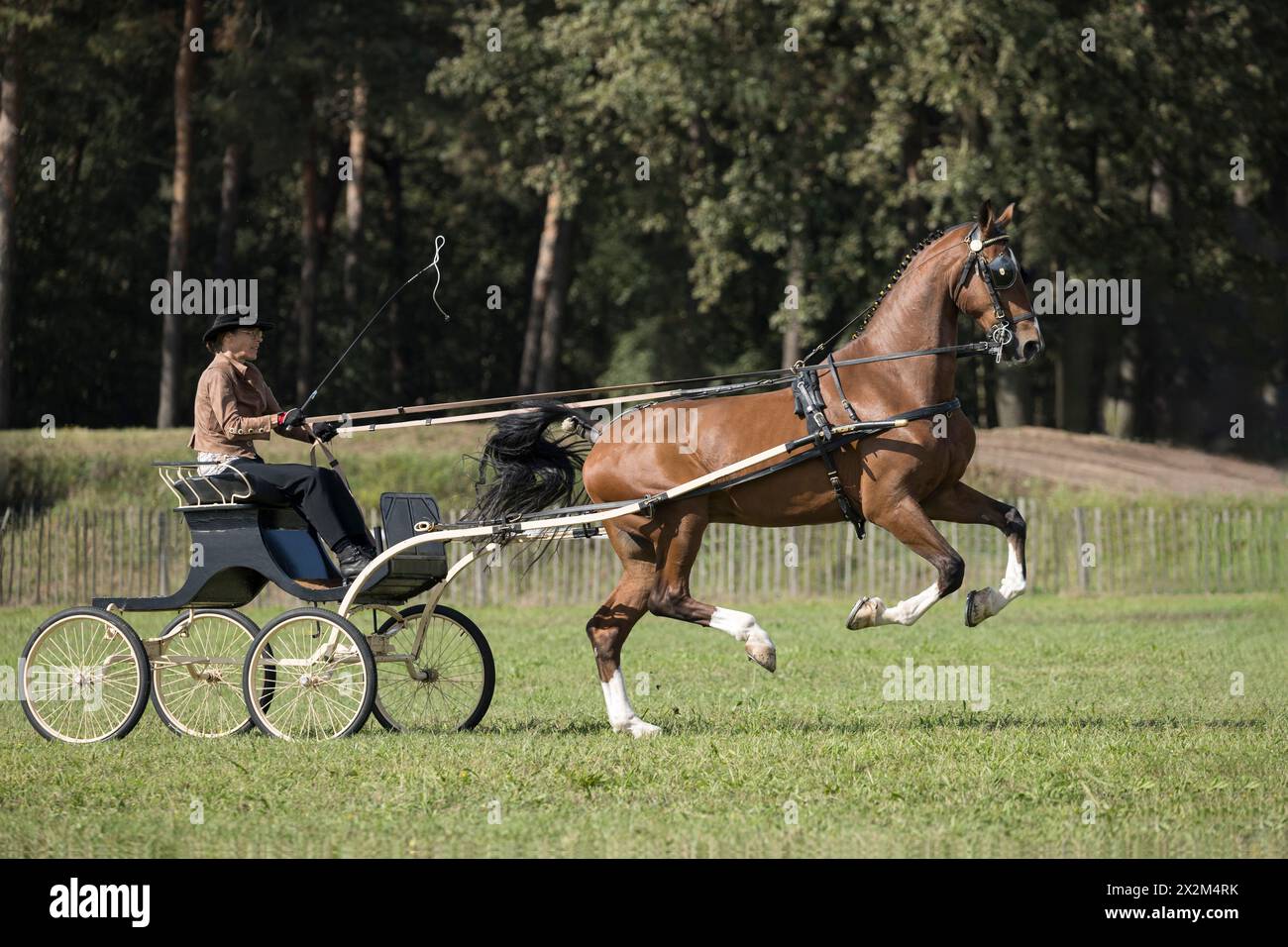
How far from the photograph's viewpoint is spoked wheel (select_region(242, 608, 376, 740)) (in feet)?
31.0

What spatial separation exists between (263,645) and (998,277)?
444 cm

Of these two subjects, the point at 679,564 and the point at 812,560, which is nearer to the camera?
the point at 679,564

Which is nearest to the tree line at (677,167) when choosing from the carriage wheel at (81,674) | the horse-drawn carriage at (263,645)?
the horse-drawn carriage at (263,645)

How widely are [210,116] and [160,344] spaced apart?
9.65 m

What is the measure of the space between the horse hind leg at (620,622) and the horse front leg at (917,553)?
47.5 inches

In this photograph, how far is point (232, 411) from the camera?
9.80 metres

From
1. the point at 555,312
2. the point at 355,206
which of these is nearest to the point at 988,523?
the point at 555,312

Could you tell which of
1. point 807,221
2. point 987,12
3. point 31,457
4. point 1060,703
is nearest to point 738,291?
point 807,221

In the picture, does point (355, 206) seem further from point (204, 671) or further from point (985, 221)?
point (985, 221)

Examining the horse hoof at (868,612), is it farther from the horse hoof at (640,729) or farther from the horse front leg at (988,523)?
the horse hoof at (640,729)

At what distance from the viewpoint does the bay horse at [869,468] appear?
9.40 m

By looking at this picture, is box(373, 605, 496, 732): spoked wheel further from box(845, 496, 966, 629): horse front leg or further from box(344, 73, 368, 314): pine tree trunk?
box(344, 73, 368, 314): pine tree trunk
